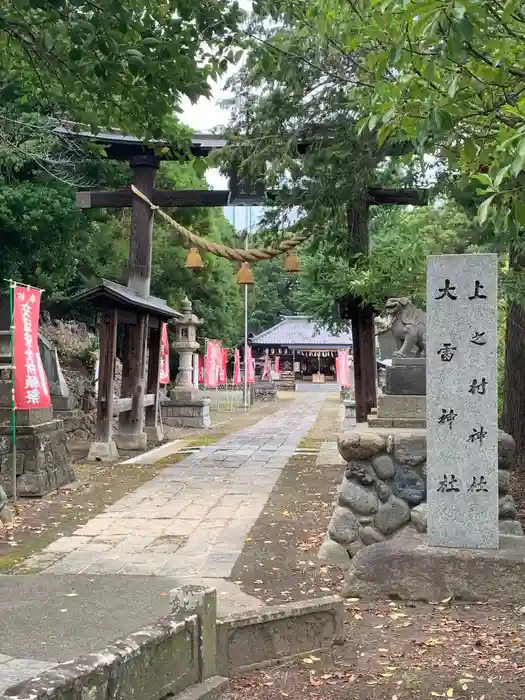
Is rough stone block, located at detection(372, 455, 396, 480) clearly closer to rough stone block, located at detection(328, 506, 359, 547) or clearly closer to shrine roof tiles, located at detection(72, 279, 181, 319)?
rough stone block, located at detection(328, 506, 359, 547)

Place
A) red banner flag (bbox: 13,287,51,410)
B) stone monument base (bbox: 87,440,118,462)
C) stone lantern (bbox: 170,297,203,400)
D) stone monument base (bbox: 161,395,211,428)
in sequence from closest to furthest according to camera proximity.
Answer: red banner flag (bbox: 13,287,51,410)
stone monument base (bbox: 87,440,118,462)
stone monument base (bbox: 161,395,211,428)
stone lantern (bbox: 170,297,203,400)

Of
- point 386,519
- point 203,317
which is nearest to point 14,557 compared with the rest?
point 386,519

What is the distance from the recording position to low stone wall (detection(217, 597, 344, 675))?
3.74 m

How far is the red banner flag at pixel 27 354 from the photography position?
8594 mm

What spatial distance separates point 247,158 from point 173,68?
12.0ft

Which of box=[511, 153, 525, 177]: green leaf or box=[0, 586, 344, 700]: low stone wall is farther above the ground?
box=[511, 153, 525, 177]: green leaf

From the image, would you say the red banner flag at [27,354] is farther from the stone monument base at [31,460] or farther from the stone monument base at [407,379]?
the stone monument base at [407,379]

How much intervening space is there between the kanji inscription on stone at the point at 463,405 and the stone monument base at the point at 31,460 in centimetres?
530

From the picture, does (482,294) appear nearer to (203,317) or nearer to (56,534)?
(56,534)

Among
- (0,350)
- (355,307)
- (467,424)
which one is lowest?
(467,424)

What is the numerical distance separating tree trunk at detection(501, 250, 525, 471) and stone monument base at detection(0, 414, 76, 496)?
623 centimetres

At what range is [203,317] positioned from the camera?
26.2m

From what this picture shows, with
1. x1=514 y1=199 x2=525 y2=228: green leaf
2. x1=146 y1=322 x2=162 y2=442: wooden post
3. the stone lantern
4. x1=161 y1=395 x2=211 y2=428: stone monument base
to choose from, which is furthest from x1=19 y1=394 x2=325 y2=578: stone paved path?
the stone lantern

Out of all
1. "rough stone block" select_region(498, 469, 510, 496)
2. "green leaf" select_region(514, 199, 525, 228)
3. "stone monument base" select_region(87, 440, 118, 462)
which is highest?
"green leaf" select_region(514, 199, 525, 228)
